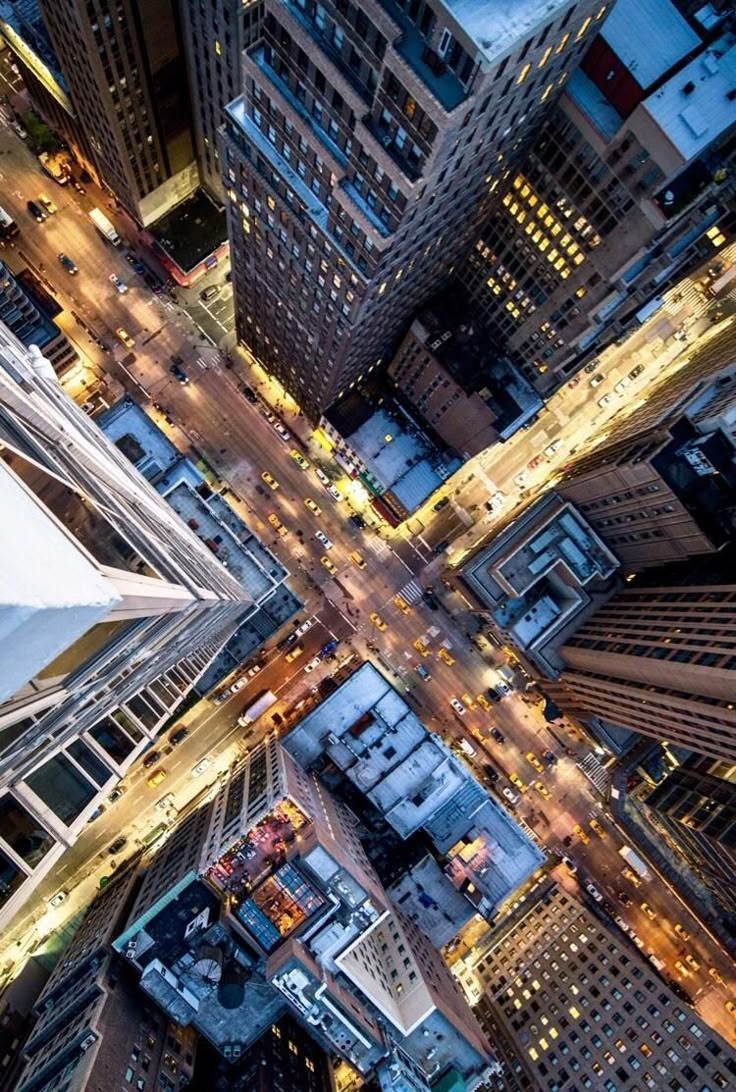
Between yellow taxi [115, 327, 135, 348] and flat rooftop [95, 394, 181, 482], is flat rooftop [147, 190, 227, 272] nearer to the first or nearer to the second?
yellow taxi [115, 327, 135, 348]

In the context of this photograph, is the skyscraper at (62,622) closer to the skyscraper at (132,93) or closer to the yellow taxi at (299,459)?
the skyscraper at (132,93)

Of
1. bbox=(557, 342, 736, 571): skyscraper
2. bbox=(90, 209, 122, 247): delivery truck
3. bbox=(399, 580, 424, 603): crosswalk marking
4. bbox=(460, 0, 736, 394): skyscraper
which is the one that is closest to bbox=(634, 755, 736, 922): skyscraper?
bbox=(557, 342, 736, 571): skyscraper

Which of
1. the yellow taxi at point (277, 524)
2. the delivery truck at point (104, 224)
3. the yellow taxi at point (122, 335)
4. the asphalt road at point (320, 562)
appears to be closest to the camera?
the delivery truck at point (104, 224)

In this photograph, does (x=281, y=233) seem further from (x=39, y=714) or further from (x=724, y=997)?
(x=724, y=997)

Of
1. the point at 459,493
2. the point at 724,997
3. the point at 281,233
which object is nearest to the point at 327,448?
the point at 459,493

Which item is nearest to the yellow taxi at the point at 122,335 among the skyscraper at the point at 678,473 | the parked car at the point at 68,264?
the parked car at the point at 68,264

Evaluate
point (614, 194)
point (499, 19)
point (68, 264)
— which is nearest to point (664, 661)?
point (614, 194)

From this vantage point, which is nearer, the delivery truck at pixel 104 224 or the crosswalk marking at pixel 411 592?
the delivery truck at pixel 104 224
